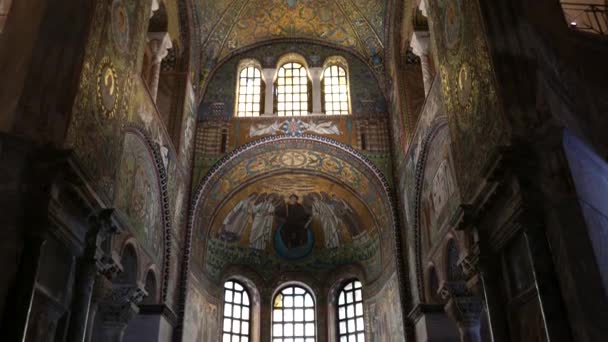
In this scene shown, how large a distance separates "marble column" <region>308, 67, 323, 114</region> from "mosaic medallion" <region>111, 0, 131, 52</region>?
8.49 m

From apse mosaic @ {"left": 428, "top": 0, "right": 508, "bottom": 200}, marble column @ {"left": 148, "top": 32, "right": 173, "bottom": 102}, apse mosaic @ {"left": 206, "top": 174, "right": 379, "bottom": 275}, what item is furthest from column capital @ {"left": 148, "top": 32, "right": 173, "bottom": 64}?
apse mosaic @ {"left": 428, "top": 0, "right": 508, "bottom": 200}

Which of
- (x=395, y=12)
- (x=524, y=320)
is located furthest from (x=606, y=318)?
(x=395, y=12)

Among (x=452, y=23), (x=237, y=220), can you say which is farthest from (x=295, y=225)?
(x=452, y=23)

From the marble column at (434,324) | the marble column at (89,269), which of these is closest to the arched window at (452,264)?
the marble column at (434,324)

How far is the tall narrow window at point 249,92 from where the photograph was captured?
17.9 metres

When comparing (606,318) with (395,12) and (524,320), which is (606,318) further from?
(395,12)

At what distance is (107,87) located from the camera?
337 inches

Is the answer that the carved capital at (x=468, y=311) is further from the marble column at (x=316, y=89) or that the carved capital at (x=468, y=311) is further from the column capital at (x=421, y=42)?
the marble column at (x=316, y=89)

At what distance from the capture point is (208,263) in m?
17.4

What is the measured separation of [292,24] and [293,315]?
10053mm

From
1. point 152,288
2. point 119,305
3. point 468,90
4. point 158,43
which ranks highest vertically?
point 158,43

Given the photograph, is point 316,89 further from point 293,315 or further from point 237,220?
point 293,315

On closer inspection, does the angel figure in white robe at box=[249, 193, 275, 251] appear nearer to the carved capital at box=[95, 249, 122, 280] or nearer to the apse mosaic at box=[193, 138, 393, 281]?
the apse mosaic at box=[193, 138, 393, 281]

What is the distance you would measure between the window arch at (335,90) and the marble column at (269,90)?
1680 mm
